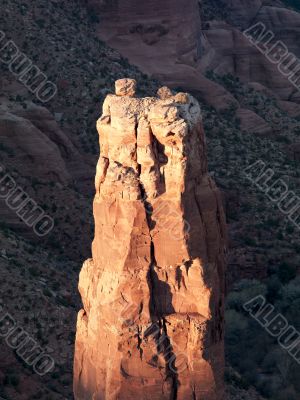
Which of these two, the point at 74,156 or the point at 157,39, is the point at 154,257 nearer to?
the point at 74,156

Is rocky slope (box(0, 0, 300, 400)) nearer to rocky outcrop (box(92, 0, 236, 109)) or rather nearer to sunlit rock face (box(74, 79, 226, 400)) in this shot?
rocky outcrop (box(92, 0, 236, 109))

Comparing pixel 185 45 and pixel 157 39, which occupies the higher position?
pixel 185 45

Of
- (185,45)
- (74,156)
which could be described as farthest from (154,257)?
(185,45)

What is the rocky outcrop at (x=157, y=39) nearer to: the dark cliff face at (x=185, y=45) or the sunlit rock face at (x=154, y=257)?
the dark cliff face at (x=185, y=45)

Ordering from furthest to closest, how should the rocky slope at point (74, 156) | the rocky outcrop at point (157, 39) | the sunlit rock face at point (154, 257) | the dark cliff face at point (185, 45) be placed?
the dark cliff face at point (185, 45), the rocky outcrop at point (157, 39), the rocky slope at point (74, 156), the sunlit rock face at point (154, 257)

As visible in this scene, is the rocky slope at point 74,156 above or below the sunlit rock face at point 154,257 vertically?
above

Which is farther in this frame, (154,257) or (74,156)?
(74,156)

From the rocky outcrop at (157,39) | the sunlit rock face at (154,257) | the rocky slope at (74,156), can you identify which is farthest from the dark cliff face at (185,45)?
the sunlit rock face at (154,257)

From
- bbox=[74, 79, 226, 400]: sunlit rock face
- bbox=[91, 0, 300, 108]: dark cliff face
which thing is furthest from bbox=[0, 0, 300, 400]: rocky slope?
bbox=[74, 79, 226, 400]: sunlit rock face

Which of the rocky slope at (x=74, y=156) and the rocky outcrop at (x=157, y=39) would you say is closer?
the rocky slope at (x=74, y=156)
